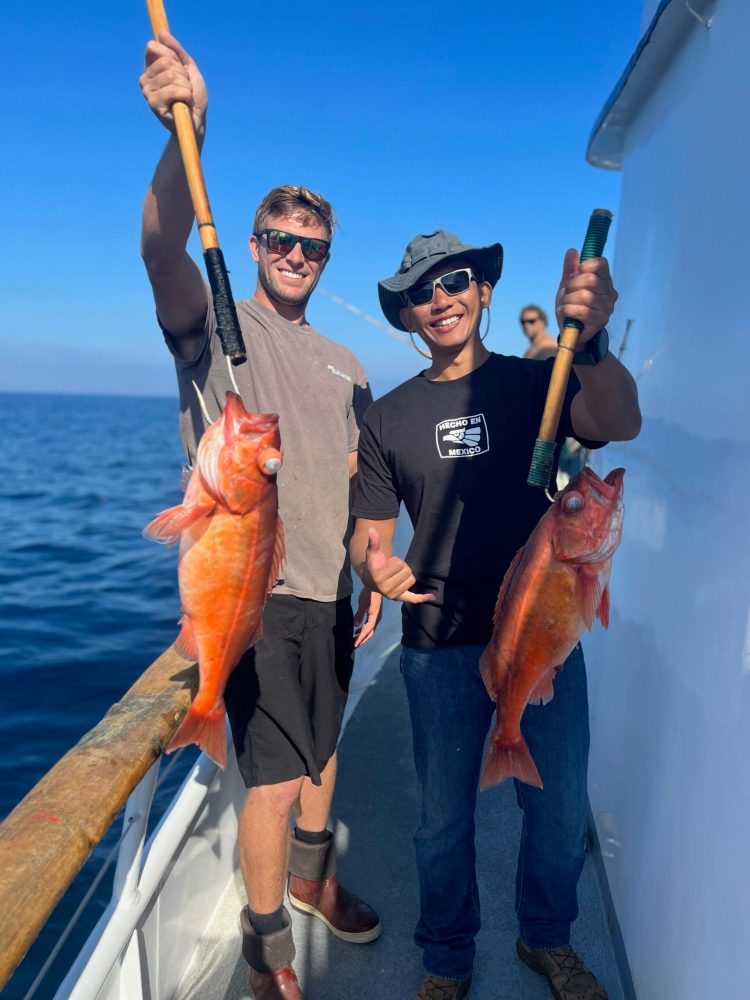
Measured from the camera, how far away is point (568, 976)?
2.51 meters

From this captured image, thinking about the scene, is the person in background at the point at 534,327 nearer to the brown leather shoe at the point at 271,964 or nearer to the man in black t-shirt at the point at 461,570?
the man in black t-shirt at the point at 461,570

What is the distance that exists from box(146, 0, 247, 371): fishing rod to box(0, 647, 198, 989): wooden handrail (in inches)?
44.2

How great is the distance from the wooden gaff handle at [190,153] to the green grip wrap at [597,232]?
969 millimetres

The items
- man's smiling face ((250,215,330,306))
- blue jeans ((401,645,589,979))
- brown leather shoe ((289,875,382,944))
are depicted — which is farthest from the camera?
brown leather shoe ((289,875,382,944))

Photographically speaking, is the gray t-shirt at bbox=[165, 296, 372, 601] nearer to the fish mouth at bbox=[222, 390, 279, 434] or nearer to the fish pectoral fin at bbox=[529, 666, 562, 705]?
the fish mouth at bbox=[222, 390, 279, 434]

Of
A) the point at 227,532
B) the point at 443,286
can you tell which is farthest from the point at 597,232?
the point at 227,532

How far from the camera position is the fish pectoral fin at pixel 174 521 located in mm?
1842

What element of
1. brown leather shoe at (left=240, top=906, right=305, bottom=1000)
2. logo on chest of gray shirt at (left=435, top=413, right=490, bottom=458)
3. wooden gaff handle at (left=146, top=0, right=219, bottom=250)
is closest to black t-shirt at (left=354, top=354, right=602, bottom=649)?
logo on chest of gray shirt at (left=435, top=413, right=490, bottom=458)

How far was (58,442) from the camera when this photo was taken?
38875 millimetres

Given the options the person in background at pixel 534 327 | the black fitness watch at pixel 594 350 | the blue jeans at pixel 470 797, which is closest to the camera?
the black fitness watch at pixel 594 350

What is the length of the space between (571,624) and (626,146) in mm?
3154

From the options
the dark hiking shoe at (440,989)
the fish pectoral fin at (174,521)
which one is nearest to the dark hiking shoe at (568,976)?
the dark hiking shoe at (440,989)

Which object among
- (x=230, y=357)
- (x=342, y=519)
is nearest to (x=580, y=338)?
(x=230, y=357)

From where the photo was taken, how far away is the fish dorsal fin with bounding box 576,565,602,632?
6.32ft
